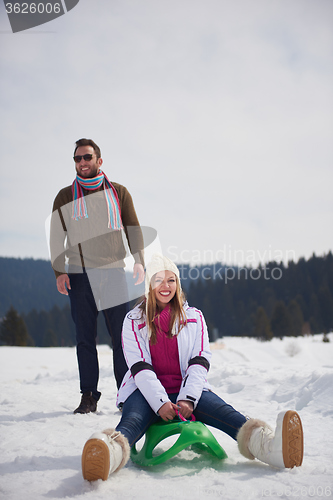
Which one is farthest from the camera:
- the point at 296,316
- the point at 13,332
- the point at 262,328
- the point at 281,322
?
the point at 296,316

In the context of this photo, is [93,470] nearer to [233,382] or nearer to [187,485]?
[187,485]

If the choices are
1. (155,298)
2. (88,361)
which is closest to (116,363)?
(88,361)

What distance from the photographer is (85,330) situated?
311 centimetres

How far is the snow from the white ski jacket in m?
0.32

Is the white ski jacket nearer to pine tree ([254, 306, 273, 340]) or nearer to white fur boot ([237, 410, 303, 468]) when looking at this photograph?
white fur boot ([237, 410, 303, 468])

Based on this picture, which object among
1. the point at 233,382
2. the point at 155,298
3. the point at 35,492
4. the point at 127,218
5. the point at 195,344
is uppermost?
the point at 127,218

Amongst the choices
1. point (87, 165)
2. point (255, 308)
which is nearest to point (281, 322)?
point (255, 308)

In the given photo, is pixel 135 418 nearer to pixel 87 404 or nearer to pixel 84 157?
pixel 87 404

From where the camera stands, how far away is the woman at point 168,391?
1.62 meters

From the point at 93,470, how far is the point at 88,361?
5.23 ft

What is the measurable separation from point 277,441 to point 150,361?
0.77 metres

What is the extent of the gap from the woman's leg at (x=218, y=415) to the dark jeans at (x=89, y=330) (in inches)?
46.5

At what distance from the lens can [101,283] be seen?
317 cm

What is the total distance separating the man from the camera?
3.10m
